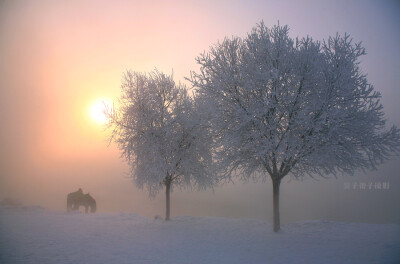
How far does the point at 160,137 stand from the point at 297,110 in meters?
8.31

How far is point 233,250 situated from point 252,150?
178 inches

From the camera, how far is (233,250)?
423 inches

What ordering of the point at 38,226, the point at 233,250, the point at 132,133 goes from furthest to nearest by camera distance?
1. the point at 132,133
2. the point at 38,226
3. the point at 233,250

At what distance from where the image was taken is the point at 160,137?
16.8 metres

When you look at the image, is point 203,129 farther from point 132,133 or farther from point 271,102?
point 271,102

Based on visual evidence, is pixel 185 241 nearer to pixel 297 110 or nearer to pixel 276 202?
pixel 276 202

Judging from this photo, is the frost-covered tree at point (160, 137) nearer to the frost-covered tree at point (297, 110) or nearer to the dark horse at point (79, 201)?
the frost-covered tree at point (297, 110)

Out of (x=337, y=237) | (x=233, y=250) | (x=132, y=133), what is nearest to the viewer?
(x=233, y=250)

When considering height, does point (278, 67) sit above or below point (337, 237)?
above

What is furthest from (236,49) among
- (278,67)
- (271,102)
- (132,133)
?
(132,133)

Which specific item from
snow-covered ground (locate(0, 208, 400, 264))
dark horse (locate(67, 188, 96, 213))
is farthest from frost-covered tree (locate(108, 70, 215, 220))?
dark horse (locate(67, 188, 96, 213))

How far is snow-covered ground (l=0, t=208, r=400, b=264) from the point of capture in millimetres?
9547

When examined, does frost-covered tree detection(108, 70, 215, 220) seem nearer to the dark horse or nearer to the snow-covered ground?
the snow-covered ground

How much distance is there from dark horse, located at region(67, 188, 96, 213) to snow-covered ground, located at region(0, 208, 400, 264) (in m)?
4.85
